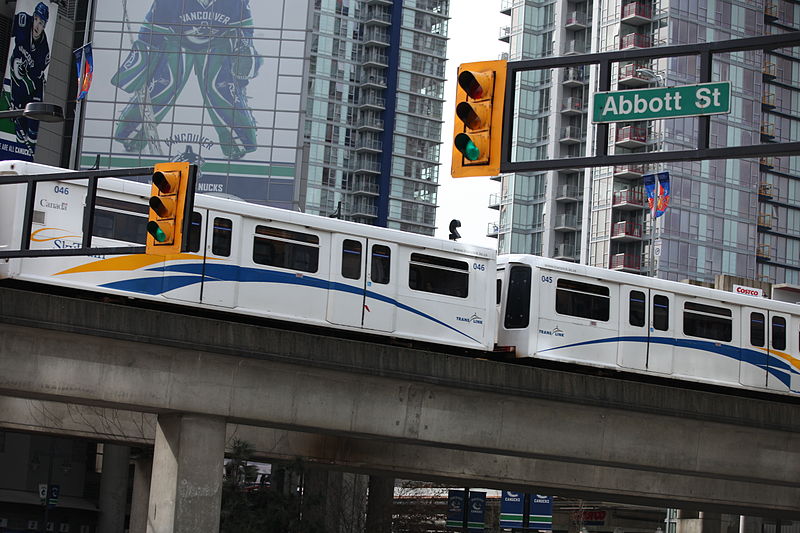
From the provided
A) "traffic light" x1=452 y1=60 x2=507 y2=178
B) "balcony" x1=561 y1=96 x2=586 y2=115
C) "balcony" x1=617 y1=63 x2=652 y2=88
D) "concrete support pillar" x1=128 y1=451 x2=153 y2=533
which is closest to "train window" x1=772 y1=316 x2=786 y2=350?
"traffic light" x1=452 y1=60 x2=507 y2=178

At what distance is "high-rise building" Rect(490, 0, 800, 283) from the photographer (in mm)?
98875

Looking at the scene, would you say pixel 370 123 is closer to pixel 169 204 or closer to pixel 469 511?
pixel 469 511

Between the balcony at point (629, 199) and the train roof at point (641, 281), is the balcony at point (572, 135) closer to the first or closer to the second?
the balcony at point (629, 199)

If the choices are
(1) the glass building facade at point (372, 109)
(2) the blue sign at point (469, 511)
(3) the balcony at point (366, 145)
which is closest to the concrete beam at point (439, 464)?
(2) the blue sign at point (469, 511)

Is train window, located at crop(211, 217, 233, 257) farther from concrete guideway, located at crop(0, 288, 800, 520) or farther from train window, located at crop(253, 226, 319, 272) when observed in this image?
concrete guideway, located at crop(0, 288, 800, 520)

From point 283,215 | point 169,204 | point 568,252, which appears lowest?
point 169,204

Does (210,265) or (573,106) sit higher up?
(573,106)

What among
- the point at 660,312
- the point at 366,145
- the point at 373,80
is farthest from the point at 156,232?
the point at 373,80

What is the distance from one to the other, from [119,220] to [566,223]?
282 feet

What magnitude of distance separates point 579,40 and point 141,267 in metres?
91.6

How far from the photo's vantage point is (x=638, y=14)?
102438 mm

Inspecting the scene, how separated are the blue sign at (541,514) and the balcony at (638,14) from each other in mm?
62693

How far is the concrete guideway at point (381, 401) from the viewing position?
2305cm

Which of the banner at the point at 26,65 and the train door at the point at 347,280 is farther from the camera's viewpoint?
the banner at the point at 26,65
